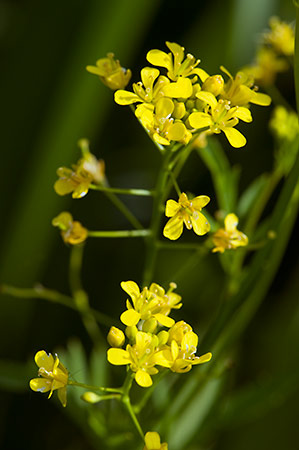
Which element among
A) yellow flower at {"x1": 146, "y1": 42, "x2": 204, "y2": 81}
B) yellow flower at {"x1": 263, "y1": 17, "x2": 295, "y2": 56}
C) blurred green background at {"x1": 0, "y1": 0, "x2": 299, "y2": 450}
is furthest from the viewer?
blurred green background at {"x1": 0, "y1": 0, "x2": 299, "y2": 450}

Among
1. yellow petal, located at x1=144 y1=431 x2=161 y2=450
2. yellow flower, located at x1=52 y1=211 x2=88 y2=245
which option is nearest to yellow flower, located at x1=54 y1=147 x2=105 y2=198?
yellow flower, located at x1=52 y1=211 x2=88 y2=245

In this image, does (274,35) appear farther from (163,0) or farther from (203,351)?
(163,0)

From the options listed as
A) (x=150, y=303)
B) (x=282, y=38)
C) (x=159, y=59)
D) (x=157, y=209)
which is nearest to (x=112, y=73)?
(x=159, y=59)

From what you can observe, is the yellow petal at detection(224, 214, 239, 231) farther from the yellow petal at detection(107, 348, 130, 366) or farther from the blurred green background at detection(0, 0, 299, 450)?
the blurred green background at detection(0, 0, 299, 450)

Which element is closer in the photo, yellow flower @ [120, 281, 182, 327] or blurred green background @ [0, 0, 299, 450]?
yellow flower @ [120, 281, 182, 327]

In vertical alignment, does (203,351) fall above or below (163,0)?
below

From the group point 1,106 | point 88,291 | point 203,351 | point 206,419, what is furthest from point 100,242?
point 203,351
